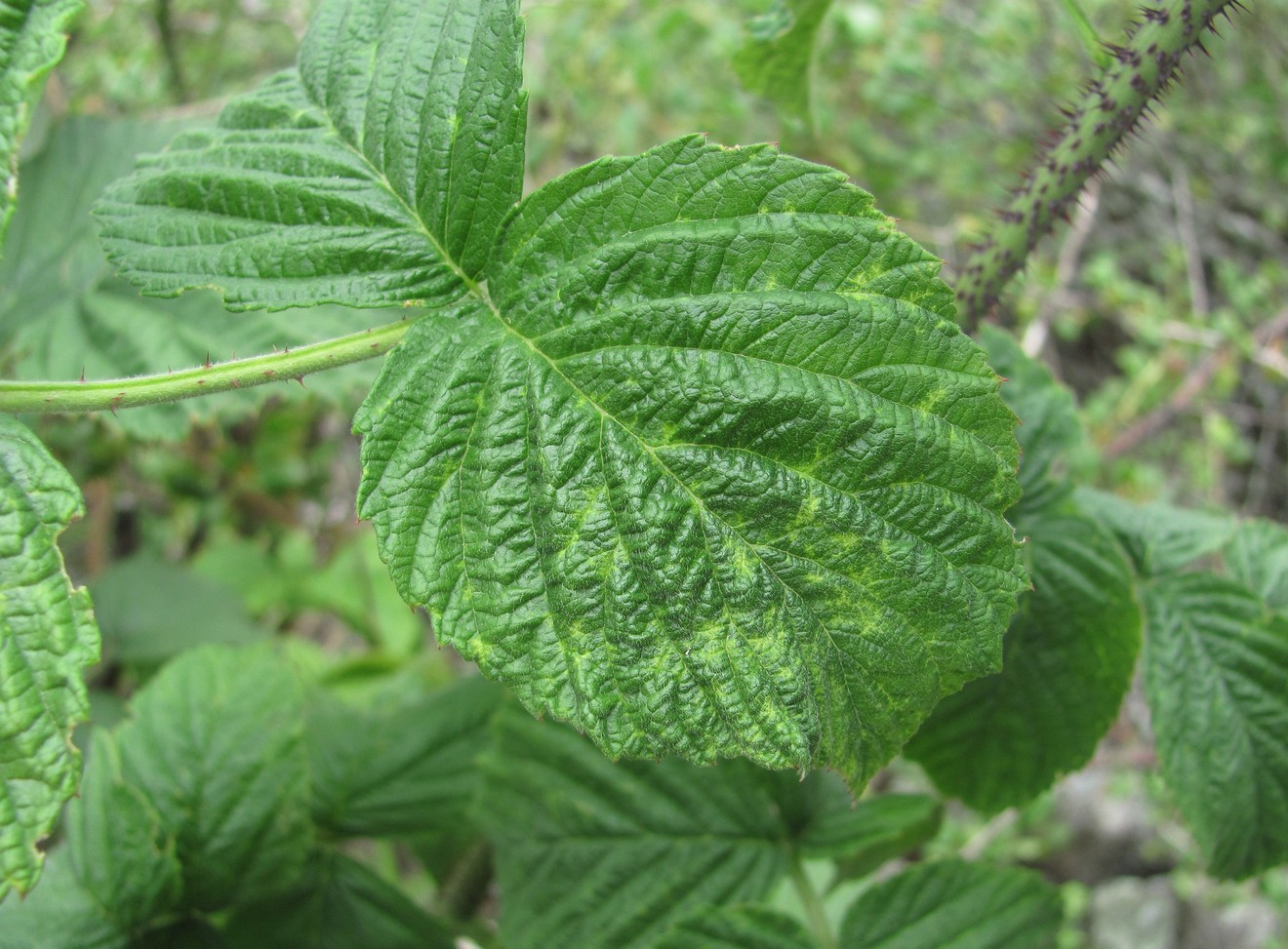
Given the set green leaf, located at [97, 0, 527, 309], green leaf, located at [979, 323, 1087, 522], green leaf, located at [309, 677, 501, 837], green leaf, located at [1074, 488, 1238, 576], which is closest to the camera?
green leaf, located at [97, 0, 527, 309]

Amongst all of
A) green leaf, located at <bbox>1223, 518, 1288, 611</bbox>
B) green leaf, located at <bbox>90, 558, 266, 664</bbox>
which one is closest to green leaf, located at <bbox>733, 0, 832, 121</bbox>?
green leaf, located at <bbox>1223, 518, 1288, 611</bbox>

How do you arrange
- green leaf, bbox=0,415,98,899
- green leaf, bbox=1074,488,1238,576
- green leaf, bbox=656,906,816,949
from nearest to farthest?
green leaf, bbox=0,415,98,899 → green leaf, bbox=656,906,816,949 → green leaf, bbox=1074,488,1238,576

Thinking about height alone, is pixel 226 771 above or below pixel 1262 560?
below

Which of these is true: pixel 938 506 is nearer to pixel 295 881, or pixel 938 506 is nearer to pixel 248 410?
pixel 295 881

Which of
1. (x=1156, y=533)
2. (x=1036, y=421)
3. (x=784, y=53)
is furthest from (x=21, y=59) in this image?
(x=1156, y=533)

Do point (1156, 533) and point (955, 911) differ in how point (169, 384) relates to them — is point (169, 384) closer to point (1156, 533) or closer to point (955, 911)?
point (955, 911)

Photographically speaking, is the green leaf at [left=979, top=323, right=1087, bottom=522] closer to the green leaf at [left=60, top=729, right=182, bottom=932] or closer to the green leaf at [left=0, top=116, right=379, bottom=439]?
the green leaf at [left=0, top=116, right=379, bottom=439]

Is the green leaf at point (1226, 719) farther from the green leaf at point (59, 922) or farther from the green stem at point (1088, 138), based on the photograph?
the green leaf at point (59, 922)
